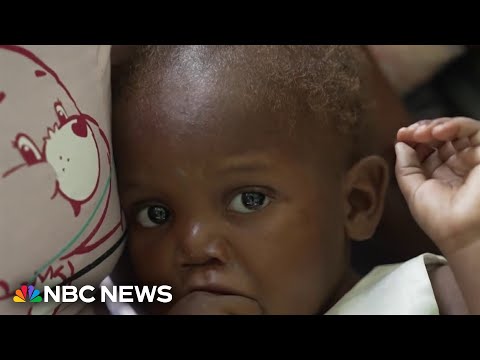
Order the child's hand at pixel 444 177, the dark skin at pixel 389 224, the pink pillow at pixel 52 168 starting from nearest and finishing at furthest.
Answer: the pink pillow at pixel 52 168, the child's hand at pixel 444 177, the dark skin at pixel 389 224

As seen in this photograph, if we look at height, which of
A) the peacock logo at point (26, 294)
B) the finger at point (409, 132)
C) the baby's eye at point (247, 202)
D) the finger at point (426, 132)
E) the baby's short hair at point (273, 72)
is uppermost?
the baby's short hair at point (273, 72)

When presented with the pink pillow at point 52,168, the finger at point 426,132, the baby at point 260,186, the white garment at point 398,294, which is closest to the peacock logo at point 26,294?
the pink pillow at point 52,168

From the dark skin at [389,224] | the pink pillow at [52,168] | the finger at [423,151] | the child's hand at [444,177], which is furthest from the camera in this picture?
the dark skin at [389,224]

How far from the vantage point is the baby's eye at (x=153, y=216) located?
72cm

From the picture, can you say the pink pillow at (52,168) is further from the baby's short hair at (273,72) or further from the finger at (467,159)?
the finger at (467,159)

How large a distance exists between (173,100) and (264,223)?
0.61ft

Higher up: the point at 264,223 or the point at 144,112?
the point at 144,112

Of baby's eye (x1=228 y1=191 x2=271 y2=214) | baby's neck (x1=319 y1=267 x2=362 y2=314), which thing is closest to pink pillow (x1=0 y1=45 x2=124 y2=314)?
baby's eye (x1=228 y1=191 x2=271 y2=214)

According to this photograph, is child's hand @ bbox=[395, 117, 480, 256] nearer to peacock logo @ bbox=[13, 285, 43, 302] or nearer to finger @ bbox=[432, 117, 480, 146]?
finger @ bbox=[432, 117, 480, 146]

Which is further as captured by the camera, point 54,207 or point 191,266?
point 191,266

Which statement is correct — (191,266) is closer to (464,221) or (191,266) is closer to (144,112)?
(144,112)
